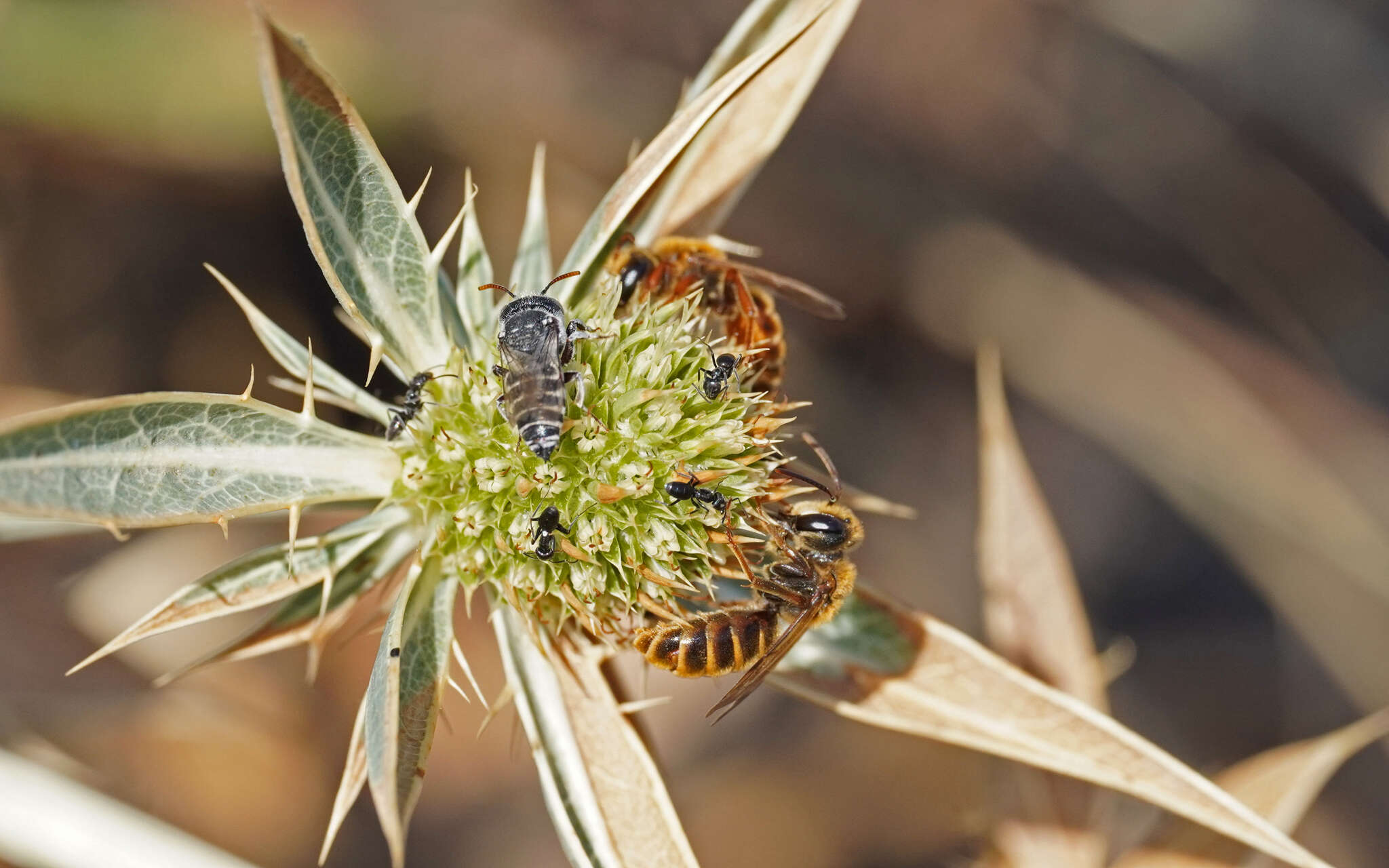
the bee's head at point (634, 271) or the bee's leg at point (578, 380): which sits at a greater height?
the bee's head at point (634, 271)

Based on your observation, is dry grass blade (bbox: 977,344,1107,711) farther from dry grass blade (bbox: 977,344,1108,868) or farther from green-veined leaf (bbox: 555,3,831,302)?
green-veined leaf (bbox: 555,3,831,302)

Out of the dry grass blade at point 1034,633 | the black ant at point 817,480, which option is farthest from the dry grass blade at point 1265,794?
the black ant at point 817,480

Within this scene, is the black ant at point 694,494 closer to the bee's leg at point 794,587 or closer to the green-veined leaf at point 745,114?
the bee's leg at point 794,587

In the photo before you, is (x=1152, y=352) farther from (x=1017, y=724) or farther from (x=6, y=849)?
(x=6, y=849)

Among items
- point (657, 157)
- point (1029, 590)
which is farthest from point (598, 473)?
point (1029, 590)

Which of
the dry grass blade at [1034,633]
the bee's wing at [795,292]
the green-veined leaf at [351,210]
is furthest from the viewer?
the dry grass blade at [1034,633]

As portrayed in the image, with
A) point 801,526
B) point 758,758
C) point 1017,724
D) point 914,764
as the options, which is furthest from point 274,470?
point 914,764
